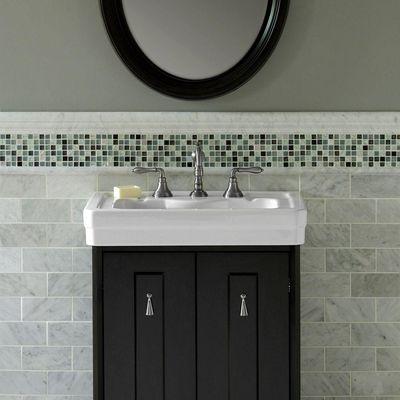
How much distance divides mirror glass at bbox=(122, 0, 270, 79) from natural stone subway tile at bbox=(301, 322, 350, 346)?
1.16 meters

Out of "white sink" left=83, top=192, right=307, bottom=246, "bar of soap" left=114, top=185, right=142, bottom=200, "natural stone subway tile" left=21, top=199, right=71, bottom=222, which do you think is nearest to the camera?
"white sink" left=83, top=192, right=307, bottom=246

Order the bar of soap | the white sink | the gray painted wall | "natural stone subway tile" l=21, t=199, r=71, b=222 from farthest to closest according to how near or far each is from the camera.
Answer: "natural stone subway tile" l=21, t=199, r=71, b=222 → the gray painted wall → the bar of soap → the white sink

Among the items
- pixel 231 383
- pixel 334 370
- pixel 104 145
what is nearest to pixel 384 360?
pixel 334 370

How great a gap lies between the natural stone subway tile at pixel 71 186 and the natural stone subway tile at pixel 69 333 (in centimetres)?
55

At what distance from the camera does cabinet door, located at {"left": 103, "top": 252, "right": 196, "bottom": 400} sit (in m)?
2.84

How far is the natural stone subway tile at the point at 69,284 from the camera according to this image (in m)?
3.33

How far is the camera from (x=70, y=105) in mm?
3268

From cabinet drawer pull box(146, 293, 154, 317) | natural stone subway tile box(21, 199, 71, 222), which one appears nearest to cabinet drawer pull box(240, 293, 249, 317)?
cabinet drawer pull box(146, 293, 154, 317)

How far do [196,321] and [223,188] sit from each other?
26.7 inches

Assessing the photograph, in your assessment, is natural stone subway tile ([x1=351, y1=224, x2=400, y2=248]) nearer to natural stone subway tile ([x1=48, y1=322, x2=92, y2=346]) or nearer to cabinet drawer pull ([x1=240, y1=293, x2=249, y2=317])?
cabinet drawer pull ([x1=240, y1=293, x2=249, y2=317])

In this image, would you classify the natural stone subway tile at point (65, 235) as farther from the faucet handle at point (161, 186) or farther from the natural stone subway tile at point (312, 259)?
the natural stone subway tile at point (312, 259)

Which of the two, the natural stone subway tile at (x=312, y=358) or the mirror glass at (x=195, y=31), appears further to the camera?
the natural stone subway tile at (x=312, y=358)

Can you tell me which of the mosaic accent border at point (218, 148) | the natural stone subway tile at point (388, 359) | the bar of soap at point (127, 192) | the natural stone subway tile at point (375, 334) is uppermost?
the mosaic accent border at point (218, 148)

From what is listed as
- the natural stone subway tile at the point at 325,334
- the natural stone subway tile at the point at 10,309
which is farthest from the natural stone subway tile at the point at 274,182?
the natural stone subway tile at the point at 10,309
